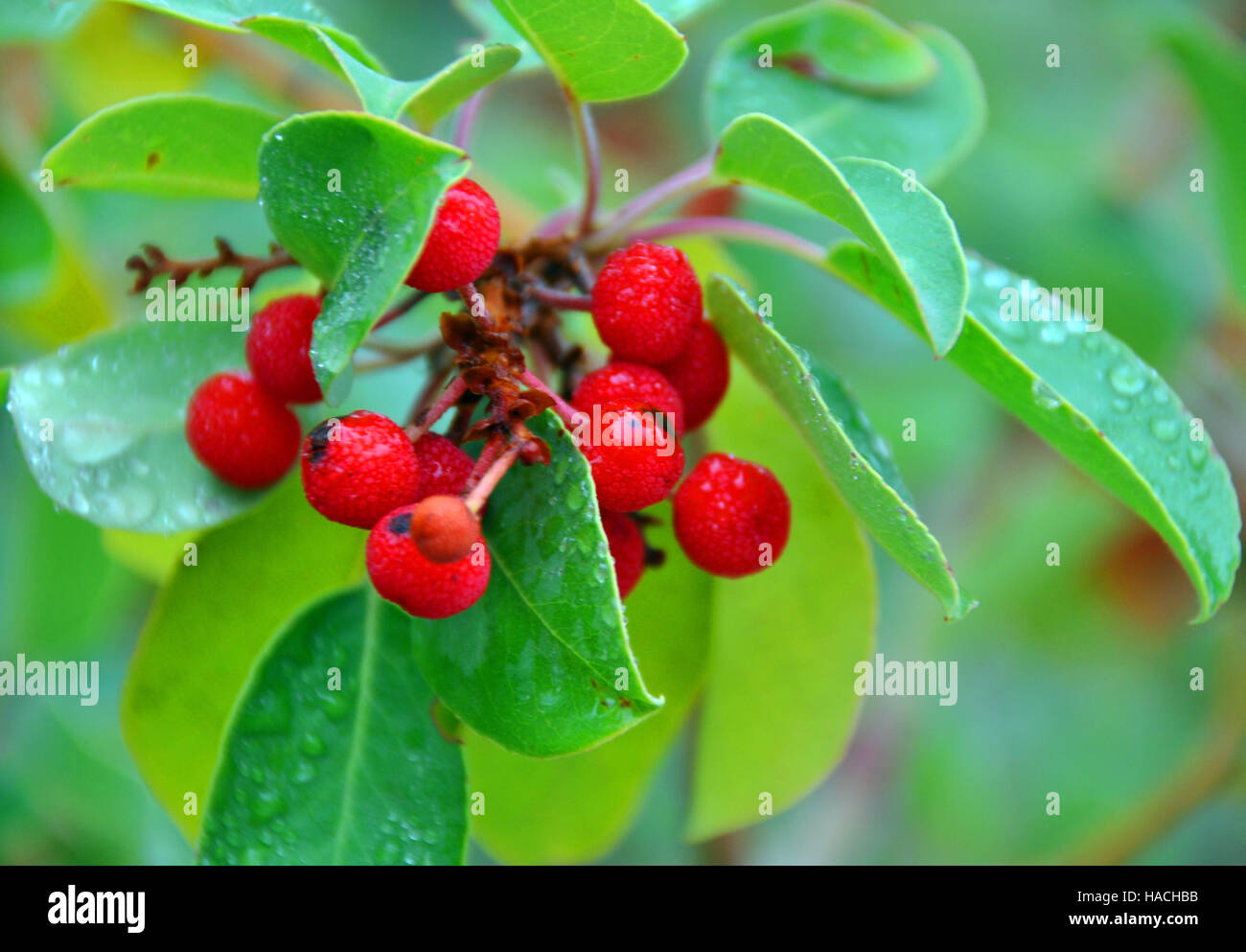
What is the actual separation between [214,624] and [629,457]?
2.36ft

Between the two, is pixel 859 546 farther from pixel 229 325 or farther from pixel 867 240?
pixel 229 325

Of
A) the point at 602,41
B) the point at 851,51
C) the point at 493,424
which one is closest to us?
the point at 493,424

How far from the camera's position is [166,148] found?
1.16 m

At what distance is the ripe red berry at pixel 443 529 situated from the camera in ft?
2.75

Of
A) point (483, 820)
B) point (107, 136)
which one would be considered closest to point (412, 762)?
point (483, 820)

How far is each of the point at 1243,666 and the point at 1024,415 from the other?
1.96 meters

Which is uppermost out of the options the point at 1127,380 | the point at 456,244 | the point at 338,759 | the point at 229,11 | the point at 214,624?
the point at 229,11

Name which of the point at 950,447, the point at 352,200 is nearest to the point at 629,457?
the point at 352,200

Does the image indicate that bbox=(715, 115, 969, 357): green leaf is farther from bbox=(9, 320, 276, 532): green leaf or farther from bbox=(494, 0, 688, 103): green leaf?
bbox=(9, 320, 276, 532): green leaf

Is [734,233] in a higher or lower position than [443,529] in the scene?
higher

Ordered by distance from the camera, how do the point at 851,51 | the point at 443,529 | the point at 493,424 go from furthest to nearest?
the point at 851,51 → the point at 493,424 → the point at 443,529

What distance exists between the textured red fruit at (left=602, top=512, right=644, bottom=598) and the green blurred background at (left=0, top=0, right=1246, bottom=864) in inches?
30.4

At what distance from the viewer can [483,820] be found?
161cm

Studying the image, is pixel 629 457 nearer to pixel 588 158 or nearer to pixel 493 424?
pixel 493 424
